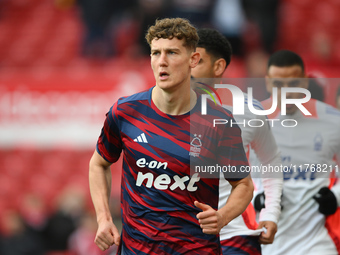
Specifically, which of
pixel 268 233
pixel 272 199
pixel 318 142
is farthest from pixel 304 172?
pixel 268 233

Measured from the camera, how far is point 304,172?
515 cm

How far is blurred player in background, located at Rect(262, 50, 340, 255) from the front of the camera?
5090 millimetres

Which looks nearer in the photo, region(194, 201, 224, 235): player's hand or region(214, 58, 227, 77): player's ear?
region(194, 201, 224, 235): player's hand

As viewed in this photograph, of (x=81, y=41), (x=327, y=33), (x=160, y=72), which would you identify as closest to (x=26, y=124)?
(x=81, y=41)

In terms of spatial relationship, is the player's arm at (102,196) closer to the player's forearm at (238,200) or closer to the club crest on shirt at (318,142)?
the player's forearm at (238,200)

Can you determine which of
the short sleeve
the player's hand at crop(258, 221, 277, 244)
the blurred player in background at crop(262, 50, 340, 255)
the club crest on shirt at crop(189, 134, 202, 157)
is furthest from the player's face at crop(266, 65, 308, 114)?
the short sleeve

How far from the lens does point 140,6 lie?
1239 cm

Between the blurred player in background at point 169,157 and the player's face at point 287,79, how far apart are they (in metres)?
1.30

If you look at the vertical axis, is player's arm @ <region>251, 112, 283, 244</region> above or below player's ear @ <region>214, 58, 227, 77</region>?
below

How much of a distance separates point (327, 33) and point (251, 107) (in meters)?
8.67

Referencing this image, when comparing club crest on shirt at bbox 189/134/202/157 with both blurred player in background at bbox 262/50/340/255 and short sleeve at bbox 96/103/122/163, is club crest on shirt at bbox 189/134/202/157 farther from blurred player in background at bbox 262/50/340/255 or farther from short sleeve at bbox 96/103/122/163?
blurred player in background at bbox 262/50/340/255

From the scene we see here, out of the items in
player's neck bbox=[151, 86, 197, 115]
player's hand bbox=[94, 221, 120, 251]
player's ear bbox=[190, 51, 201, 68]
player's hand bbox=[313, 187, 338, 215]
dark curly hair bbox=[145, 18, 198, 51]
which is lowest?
player's hand bbox=[313, 187, 338, 215]

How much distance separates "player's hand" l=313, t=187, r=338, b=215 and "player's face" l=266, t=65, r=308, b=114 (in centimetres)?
71

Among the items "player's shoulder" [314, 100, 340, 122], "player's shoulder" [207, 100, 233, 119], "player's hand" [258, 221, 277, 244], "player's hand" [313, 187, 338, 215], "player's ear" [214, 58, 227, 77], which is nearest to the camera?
"player's shoulder" [207, 100, 233, 119]
